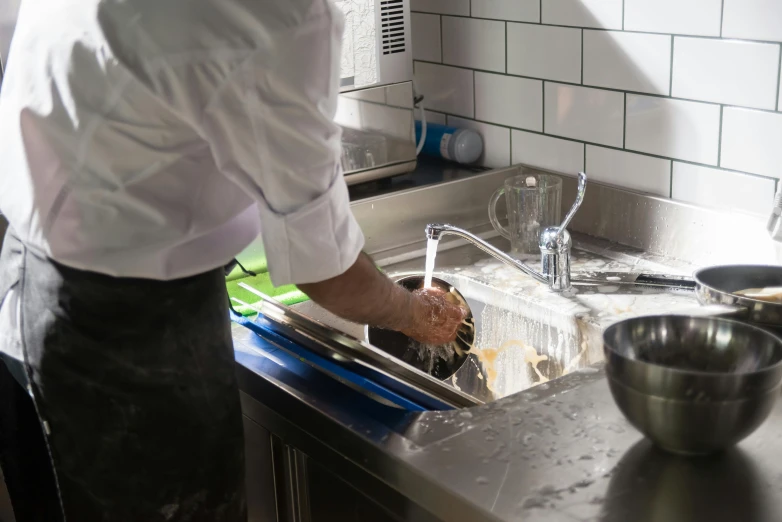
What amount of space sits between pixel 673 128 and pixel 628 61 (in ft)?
0.42

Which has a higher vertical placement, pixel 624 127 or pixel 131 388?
pixel 624 127

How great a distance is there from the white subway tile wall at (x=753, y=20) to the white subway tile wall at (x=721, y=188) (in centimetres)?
19

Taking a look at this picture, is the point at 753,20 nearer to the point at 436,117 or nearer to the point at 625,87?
the point at 625,87

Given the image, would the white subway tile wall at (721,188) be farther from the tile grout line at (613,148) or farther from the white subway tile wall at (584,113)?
the white subway tile wall at (584,113)

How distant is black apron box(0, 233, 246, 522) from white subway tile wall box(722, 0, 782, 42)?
777mm

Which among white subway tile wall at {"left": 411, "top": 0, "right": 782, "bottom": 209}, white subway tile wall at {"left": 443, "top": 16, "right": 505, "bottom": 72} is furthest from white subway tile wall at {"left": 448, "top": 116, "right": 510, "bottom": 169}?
white subway tile wall at {"left": 443, "top": 16, "right": 505, "bottom": 72}

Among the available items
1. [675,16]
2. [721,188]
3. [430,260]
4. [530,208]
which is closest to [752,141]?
[721,188]

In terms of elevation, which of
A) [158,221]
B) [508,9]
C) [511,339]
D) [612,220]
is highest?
[508,9]

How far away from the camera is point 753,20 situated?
1239mm

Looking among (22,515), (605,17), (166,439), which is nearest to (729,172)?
(605,17)

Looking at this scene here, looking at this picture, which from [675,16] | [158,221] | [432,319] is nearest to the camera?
[158,221]

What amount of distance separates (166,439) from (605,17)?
3.05ft

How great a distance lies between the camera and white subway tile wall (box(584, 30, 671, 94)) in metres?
1.38

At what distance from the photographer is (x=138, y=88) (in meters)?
0.82
